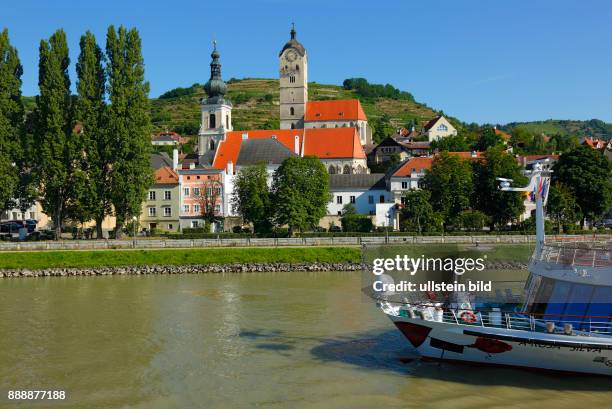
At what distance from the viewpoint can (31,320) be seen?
89.0 ft

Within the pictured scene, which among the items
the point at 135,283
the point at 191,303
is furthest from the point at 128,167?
the point at 191,303

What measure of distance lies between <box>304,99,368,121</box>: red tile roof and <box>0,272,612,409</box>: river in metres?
75.0

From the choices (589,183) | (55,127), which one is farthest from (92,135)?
(589,183)

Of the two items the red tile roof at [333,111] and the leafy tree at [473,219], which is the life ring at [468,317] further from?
the red tile roof at [333,111]

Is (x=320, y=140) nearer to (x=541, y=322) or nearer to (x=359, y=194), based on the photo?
(x=359, y=194)

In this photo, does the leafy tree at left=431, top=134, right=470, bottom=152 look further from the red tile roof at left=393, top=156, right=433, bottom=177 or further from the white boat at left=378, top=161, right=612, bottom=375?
the white boat at left=378, top=161, right=612, bottom=375

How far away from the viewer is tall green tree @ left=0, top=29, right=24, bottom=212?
47.8 metres

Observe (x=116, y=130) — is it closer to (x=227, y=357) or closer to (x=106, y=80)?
(x=106, y=80)

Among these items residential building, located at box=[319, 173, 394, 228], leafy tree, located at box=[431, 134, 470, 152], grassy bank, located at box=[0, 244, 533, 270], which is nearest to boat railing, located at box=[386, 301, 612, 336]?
grassy bank, located at box=[0, 244, 533, 270]

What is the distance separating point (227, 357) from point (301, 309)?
7.94 metres

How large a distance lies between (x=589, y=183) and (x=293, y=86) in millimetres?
56665

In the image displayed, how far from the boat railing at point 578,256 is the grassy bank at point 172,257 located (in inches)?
1011

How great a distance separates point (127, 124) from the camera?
1977 inches

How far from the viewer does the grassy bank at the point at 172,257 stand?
4409cm
